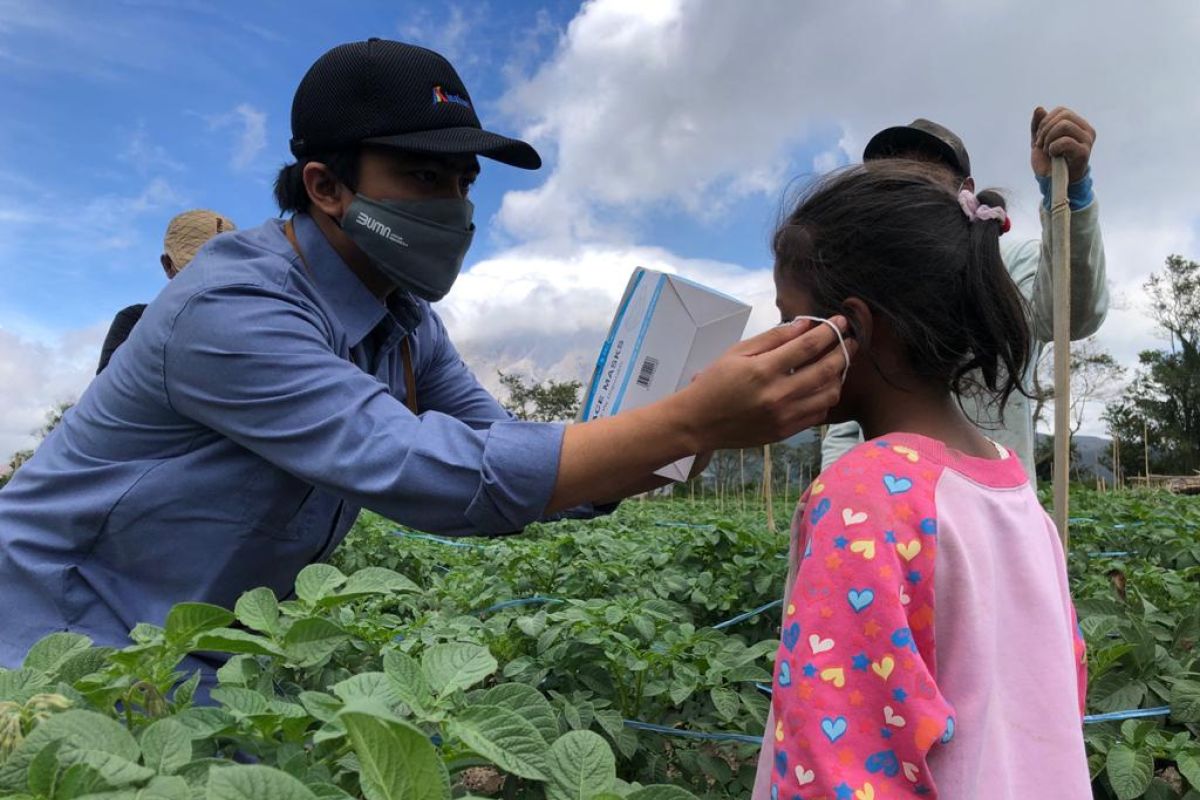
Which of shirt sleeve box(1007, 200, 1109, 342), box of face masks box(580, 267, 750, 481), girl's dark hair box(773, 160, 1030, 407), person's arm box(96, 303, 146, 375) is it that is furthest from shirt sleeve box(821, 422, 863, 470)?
person's arm box(96, 303, 146, 375)

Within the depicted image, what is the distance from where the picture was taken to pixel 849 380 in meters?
1.46

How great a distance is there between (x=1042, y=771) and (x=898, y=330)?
630 mm

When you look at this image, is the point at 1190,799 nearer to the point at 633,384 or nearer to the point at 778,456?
the point at 633,384

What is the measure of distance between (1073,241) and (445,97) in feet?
6.38

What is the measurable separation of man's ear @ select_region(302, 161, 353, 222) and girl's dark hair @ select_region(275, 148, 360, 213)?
2cm

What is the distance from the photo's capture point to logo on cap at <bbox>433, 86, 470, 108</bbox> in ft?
5.95

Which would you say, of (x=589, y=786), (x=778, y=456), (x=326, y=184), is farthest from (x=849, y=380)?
(x=778, y=456)

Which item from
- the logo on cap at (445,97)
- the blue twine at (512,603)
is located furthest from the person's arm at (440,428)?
the blue twine at (512,603)

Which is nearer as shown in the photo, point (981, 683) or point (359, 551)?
point (981, 683)

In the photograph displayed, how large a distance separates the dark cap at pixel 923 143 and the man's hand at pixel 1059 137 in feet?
1.01

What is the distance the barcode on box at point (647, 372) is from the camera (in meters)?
1.71

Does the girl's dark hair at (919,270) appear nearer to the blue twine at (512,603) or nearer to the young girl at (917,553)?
the young girl at (917,553)

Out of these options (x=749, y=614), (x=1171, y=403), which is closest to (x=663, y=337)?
(x=749, y=614)

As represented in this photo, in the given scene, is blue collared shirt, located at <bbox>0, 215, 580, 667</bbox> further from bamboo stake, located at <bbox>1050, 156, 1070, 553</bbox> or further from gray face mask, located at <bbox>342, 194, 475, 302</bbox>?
bamboo stake, located at <bbox>1050, 156, 1070, 553</bbox>
